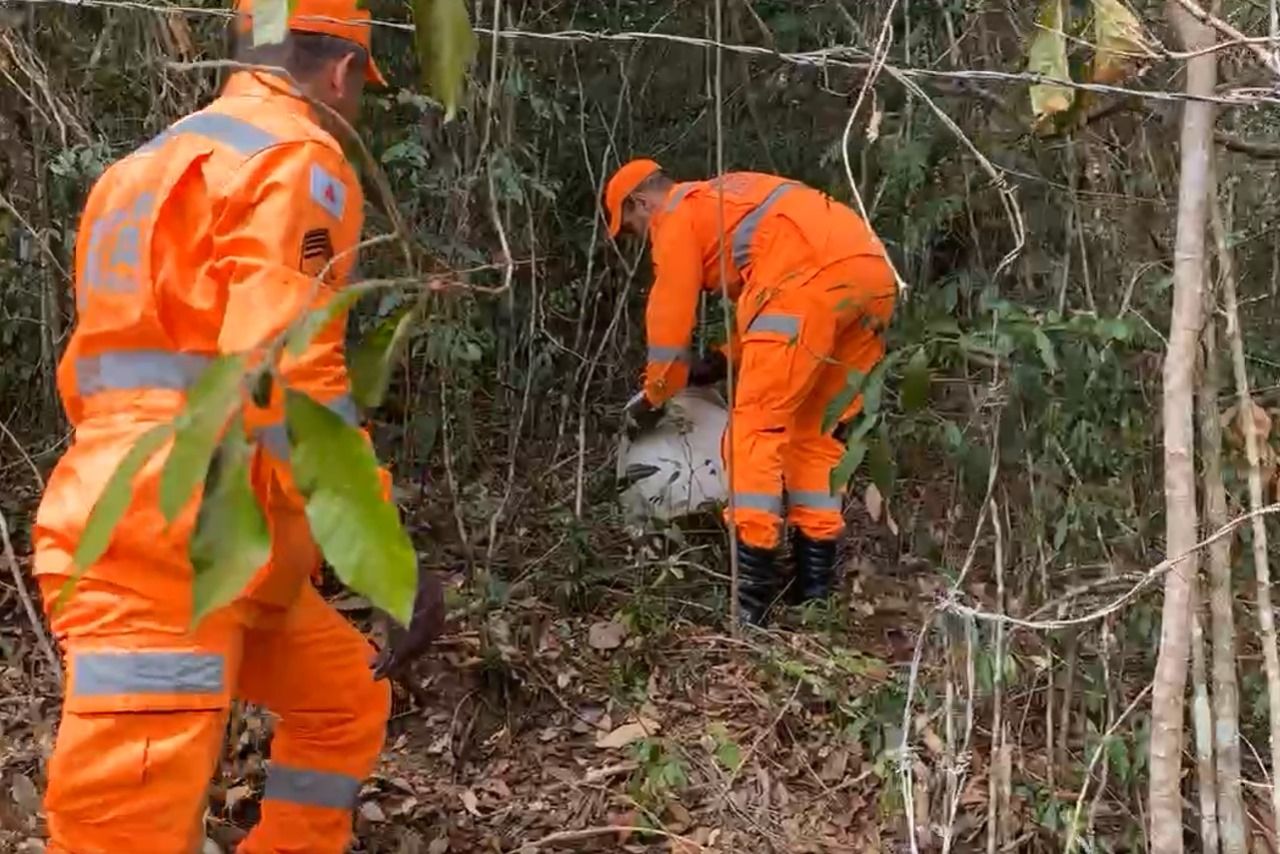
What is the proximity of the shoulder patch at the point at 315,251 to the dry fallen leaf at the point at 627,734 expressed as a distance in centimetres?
197

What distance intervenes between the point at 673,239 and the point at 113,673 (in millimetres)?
2796

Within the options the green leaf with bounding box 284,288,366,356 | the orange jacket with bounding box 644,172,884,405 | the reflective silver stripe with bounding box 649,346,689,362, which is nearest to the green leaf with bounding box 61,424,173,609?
the green leaf with bounding box 284,288,366,356

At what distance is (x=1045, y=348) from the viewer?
2553 mm

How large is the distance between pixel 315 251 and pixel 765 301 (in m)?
2.50

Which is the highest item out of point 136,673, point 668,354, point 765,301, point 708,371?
point 765,301

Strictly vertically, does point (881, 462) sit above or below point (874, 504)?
above

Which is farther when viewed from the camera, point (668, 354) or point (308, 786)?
point (668, 354)

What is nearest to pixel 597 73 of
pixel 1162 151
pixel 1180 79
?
pixel 1162 151

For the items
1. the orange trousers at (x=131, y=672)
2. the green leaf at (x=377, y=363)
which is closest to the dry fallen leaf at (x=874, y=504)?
the orange trousers at (x=131, y=672)

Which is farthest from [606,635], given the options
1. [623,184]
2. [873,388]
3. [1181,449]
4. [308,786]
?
[1181,449]

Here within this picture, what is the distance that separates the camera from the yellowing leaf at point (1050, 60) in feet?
6.15

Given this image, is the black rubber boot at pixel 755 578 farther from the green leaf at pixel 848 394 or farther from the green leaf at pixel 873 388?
the green leaf at pixel 873 388

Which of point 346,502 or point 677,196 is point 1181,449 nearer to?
point 346,502

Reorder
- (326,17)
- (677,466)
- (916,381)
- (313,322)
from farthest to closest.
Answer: (677,466) < (916,381) < (326,17) < (313,322)
